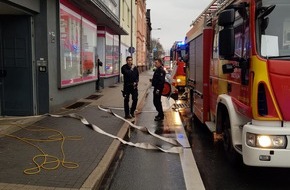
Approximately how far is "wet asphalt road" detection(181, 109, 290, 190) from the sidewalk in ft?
5.28

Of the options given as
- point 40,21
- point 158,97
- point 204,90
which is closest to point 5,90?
point 40,21

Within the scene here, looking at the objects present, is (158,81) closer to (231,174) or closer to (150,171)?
(150,171)

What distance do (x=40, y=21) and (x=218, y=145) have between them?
19.9ft

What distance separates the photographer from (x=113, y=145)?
7.62 metres

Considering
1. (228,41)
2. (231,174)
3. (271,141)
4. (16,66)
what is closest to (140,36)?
(16,66)

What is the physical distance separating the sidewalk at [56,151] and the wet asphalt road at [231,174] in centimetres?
161

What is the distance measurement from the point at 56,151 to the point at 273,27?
13.7 feet

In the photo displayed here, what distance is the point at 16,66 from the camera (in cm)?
1059

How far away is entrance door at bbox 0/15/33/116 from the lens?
1051 centimetres

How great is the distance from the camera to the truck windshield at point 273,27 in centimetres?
514

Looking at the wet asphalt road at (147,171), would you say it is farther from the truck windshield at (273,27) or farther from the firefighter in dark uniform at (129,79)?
the firefighter in dark uniform at (129,79)

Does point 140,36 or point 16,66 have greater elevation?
point 140,36

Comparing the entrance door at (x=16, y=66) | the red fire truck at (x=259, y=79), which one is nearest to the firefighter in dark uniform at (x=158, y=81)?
the entrance door at (x=16, y=66)

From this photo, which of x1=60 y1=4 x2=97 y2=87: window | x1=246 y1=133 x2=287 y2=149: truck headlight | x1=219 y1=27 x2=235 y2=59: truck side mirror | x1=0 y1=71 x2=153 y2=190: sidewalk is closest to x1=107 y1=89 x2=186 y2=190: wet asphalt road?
x1=0 y1=71 x2=153 y2=190: sidewalk
